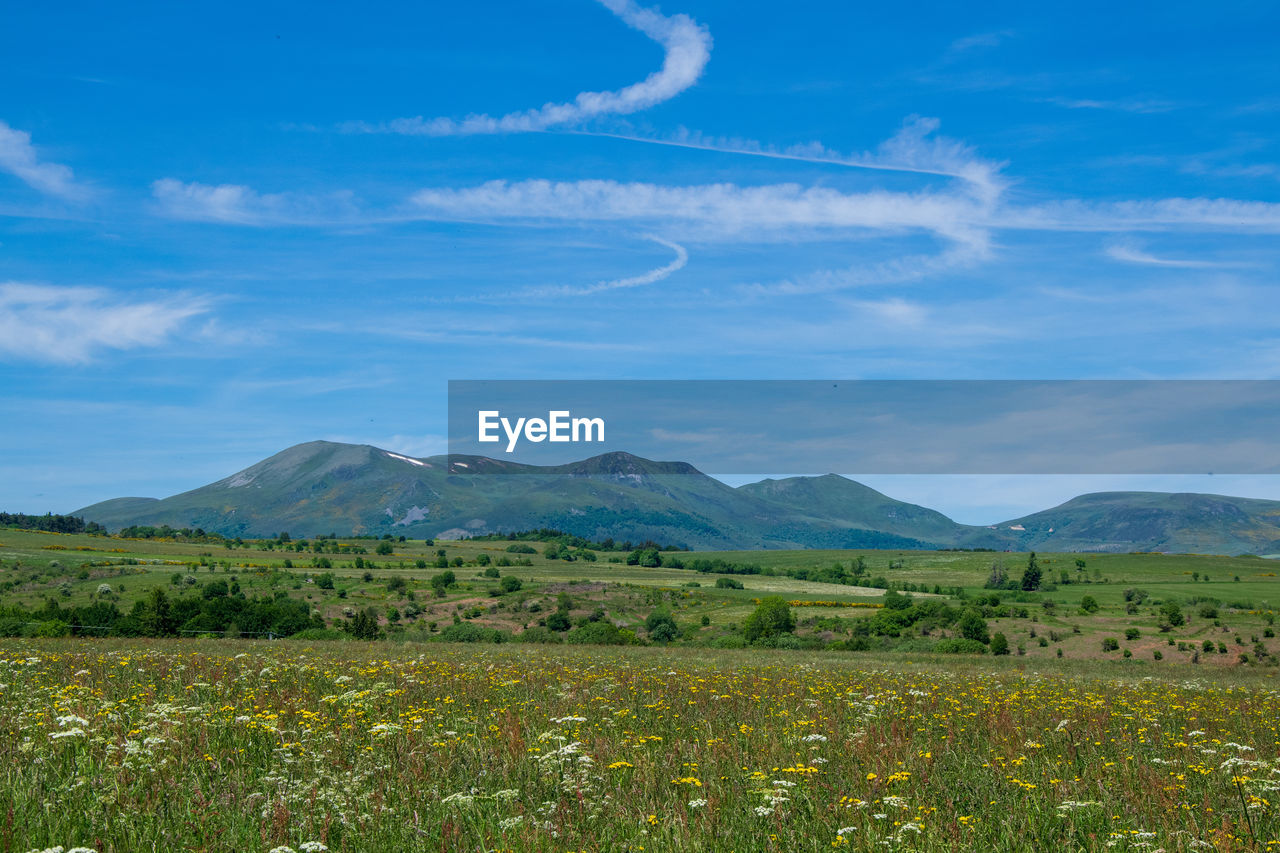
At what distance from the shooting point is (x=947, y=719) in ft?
43.6

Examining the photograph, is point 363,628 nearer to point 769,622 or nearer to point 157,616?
point 157,616

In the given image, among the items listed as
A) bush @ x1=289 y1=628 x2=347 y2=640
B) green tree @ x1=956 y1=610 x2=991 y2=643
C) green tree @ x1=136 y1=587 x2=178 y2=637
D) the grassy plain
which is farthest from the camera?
green tree @ x1=956 y1=610 x2=991 y2=643

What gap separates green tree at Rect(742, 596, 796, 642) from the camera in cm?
7619

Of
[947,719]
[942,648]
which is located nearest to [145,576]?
[942,648]

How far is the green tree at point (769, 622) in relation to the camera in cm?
7619

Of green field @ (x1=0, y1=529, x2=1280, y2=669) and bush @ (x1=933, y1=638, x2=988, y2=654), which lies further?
green field @ (x1=0, y1=529, x2=1280, y2=669)

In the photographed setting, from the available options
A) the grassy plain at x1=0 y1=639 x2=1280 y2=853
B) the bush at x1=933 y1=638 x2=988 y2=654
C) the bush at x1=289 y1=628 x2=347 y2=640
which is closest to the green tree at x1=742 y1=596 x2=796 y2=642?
the bush at x1=933 y1=638 x2=988 y2=654

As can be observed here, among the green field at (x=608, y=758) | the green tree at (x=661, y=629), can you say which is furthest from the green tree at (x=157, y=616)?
the green tree at (x=661, y=629)

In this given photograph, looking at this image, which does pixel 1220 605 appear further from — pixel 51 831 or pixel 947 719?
pixel 51 831

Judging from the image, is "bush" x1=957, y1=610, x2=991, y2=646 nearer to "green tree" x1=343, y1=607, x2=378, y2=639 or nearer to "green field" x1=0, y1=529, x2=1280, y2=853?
"green tree" x1=343, y1=607, x2=378, y2=639

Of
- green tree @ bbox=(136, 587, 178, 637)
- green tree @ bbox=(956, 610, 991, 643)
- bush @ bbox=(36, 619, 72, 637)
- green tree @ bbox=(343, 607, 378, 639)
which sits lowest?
green tree @ bbox=(956, 610, 991, 643)

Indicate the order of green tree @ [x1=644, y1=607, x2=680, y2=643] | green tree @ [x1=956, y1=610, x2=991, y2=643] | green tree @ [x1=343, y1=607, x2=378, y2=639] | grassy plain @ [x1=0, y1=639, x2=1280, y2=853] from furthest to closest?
green tree @ [x1=644, y1=607, x2=680, y2=643]
green tree @ [x1=956, y1=610, x2=991, y2=643]
green tree @ [x1=343, y1=607, x2=378, y2=639]
grassy plain @ [x1=0, y1=639, x2=1280, y2=853]

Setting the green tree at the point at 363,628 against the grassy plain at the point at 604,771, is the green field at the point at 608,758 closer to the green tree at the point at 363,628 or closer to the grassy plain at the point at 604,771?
the grassy plain at the point at 604,771

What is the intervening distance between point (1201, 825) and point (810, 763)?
12.5ft
